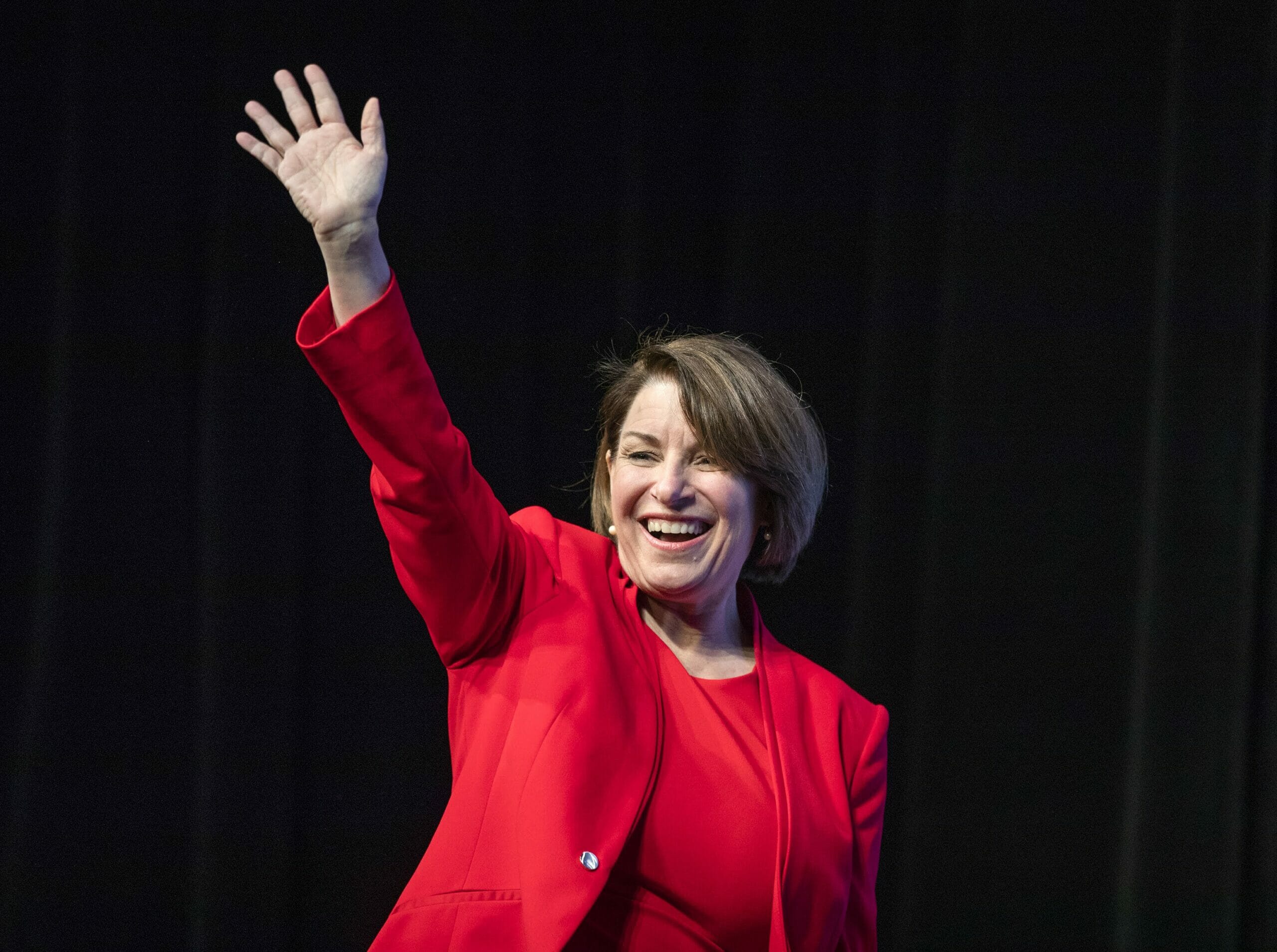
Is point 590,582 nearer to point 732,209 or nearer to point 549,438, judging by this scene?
point 549,438

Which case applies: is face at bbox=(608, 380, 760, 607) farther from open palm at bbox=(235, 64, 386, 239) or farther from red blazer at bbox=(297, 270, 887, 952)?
open palm at bbox=(235, 64, 386, 239)

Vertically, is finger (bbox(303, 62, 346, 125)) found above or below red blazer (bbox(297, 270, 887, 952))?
above

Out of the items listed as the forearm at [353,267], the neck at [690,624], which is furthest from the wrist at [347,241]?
the neck at [690,624]

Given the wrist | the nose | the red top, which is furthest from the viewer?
the nose

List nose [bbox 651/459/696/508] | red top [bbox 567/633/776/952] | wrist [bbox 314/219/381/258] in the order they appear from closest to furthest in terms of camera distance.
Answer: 1. wrist [bbox 314/219/381/258]
2. red top [bbox 567/633/776/952]
3. nose [bbox 651/459/696/508]

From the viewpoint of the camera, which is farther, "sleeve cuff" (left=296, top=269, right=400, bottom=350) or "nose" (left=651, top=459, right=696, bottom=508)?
"nose" (left=651, top=459, right=696, bottom=508)

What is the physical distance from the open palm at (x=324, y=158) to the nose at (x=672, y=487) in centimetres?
49

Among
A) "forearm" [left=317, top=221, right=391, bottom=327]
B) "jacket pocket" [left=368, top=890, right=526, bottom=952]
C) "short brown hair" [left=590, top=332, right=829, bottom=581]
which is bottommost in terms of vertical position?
"jacket pocket" [left=368, top=890, right=526, bottom=952]

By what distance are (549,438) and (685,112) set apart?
0.66 metres

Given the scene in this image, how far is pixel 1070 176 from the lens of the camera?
2.23m

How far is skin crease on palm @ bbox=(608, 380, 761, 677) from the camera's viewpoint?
149 centimetres

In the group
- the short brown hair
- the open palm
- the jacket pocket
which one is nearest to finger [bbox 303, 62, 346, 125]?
the open palm

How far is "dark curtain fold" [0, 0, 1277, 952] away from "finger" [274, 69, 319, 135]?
0.96 m

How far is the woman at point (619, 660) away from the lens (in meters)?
1.21
